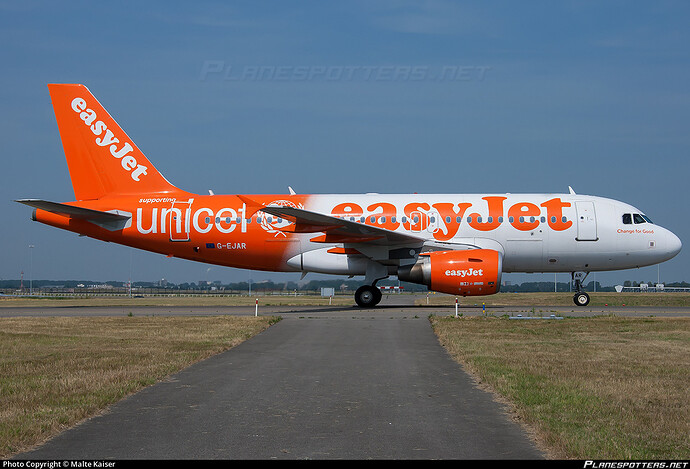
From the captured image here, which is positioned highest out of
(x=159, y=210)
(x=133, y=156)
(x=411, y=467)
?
(x=133, y=156)

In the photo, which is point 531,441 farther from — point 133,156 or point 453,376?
point 133,156

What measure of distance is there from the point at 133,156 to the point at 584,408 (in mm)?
27498

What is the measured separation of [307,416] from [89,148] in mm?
26677

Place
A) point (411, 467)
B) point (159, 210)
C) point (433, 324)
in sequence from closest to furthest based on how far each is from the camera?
point (411, 467)
point (433, 324)
point (159, 210)

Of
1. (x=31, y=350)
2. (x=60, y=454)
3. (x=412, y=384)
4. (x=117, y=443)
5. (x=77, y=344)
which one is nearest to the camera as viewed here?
(x=60, y=454)

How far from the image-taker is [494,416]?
8.72 m

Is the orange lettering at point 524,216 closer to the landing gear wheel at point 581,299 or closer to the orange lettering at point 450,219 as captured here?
the orange lettering at point 450,219

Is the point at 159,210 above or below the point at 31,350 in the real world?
above

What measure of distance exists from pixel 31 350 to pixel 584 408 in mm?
11413

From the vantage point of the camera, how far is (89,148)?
107ft

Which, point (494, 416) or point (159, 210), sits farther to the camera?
point (159, 210)

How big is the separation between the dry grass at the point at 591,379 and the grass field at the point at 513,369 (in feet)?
0.07

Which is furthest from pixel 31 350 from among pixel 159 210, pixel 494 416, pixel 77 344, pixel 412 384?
pixel 159 210

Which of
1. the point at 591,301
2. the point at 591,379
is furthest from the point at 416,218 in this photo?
the point at 591,379
